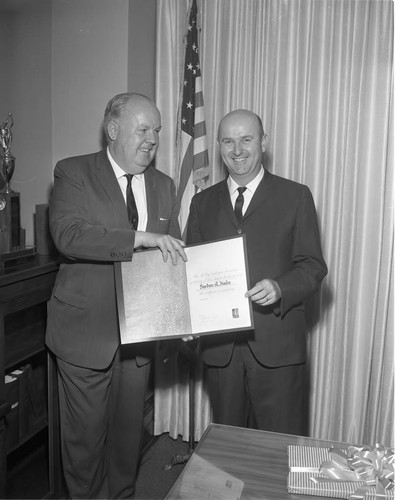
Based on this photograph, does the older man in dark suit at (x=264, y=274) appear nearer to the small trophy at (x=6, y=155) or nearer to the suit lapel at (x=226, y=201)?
the suit lapel at (x=226, y=201)

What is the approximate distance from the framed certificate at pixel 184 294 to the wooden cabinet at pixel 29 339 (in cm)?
46

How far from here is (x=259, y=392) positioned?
2.68 metres

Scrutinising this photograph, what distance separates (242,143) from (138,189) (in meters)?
0.53

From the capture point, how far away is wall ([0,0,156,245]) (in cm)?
327

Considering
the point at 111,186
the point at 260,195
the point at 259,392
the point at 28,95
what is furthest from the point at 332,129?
the point at 28,95

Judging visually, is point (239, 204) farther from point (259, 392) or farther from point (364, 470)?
point (364, 470)

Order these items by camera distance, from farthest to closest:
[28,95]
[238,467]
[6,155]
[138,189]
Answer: [28,95]
[6,155]
[138,189]
[238,467]

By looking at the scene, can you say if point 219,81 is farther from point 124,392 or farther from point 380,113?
point 124,392

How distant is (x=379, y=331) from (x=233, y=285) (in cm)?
134

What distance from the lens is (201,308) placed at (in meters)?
2.46

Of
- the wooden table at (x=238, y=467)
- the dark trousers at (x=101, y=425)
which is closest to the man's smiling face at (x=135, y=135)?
the dark trousers at (x=101, y=425)

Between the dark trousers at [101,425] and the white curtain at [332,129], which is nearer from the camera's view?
the dark trousers at [101,425]

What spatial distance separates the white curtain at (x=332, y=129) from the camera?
325 centimetres

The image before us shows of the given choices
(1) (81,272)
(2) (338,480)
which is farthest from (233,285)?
(2) (338,480)
